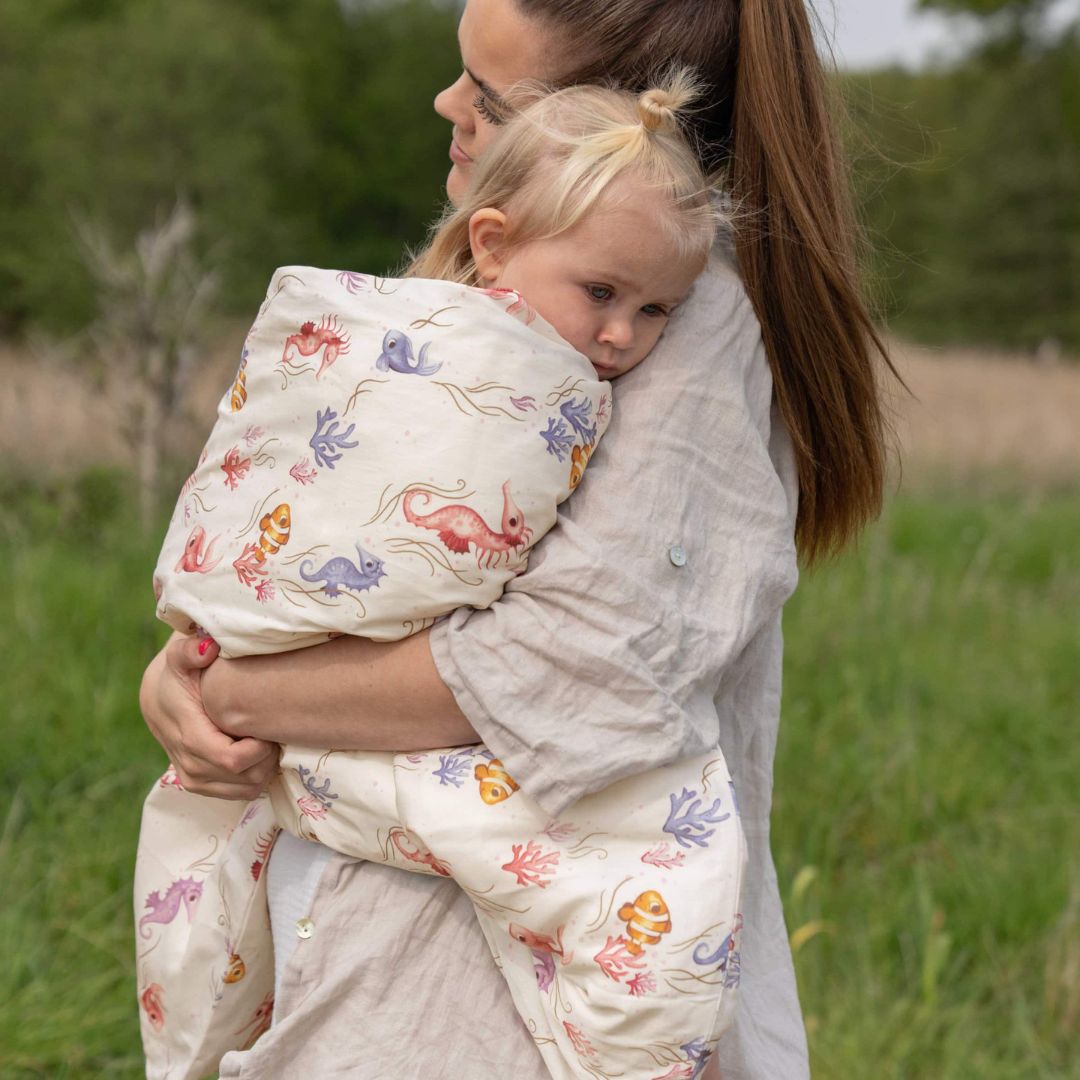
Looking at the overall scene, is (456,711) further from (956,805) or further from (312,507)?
(956,805)

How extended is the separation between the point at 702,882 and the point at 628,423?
44 centimetres

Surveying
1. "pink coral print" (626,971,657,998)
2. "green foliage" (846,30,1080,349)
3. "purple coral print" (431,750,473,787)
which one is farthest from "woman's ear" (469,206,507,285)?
"green foliage" (846,30,1080,349)

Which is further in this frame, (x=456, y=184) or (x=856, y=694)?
(x=856, y=694)

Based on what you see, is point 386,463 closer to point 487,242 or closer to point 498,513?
point 498,513

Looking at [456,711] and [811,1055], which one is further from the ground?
[456,711]

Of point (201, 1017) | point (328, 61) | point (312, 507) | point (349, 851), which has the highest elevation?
point (312, 507)

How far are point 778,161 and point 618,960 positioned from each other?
84 centimetres

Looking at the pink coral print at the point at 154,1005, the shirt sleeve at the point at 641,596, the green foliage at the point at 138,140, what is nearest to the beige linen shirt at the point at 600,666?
the shirt sleeve at the point at 641,596

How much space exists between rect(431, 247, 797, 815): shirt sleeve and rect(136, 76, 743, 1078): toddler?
0.11 feet

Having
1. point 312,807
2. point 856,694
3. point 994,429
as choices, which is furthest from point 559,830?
point 994,429

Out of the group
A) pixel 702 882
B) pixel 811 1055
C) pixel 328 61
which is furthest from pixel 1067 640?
pixel 328 61

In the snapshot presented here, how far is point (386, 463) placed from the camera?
124cm

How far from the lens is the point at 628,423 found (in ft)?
4.39

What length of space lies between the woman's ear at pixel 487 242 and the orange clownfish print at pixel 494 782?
50cm
